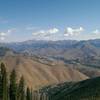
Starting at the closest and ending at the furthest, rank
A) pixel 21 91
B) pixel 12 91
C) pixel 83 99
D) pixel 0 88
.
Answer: pixel 0 88 < pixel 12 91 < pixel 21 91 < pixel 83 99

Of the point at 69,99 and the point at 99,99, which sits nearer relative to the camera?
the point at 99,99

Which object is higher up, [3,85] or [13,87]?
[3,85]

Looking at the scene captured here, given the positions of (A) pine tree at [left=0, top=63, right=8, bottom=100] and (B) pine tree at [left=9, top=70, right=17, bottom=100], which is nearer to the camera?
(A) pine tree at [left=0, top=63, right=8, bottom=100]

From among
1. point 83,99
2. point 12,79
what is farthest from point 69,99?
point 12,79

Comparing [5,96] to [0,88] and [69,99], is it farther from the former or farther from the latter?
[69,99]

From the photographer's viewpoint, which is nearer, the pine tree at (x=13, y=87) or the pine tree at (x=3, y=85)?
the pine tree at (x=3, y=85)

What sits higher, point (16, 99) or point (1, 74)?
point (1, 74)

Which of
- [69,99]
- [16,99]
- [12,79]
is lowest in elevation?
[69,99]

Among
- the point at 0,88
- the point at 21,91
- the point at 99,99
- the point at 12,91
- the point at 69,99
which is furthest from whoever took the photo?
the point at 69,99

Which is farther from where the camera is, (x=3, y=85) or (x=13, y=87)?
(x=13, y=87)

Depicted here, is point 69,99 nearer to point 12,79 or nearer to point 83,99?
point 83,99
